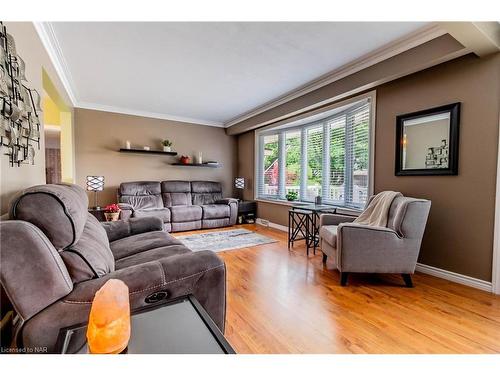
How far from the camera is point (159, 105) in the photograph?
4.51 metres

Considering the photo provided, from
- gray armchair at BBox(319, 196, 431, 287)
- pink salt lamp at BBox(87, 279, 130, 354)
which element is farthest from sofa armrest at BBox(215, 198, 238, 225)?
pink salt lamp at BBox(87, 279, 130, 354)

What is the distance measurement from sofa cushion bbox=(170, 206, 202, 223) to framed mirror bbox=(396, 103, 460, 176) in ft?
11.4

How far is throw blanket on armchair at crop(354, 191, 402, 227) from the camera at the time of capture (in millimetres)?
2459

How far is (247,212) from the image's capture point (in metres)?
5.44

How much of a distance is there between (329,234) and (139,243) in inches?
73.9

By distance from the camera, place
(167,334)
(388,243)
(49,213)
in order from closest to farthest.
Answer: (167,334) < (49,213) < (388,243)

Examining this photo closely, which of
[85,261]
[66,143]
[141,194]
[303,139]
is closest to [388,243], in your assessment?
[85,261]

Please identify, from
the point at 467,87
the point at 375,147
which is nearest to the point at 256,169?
the point at 375,147

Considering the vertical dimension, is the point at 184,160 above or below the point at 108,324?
above

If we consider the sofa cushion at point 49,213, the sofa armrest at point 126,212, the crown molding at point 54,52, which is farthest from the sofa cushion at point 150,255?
the sofa armrest at point 126,212

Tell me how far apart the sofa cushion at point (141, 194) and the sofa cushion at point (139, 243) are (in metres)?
2.56

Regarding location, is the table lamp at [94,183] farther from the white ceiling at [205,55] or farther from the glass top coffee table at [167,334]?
the glass top coffee table at [167,334]

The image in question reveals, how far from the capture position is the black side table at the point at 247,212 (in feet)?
17.6

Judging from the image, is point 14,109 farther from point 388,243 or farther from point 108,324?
point 388,243
